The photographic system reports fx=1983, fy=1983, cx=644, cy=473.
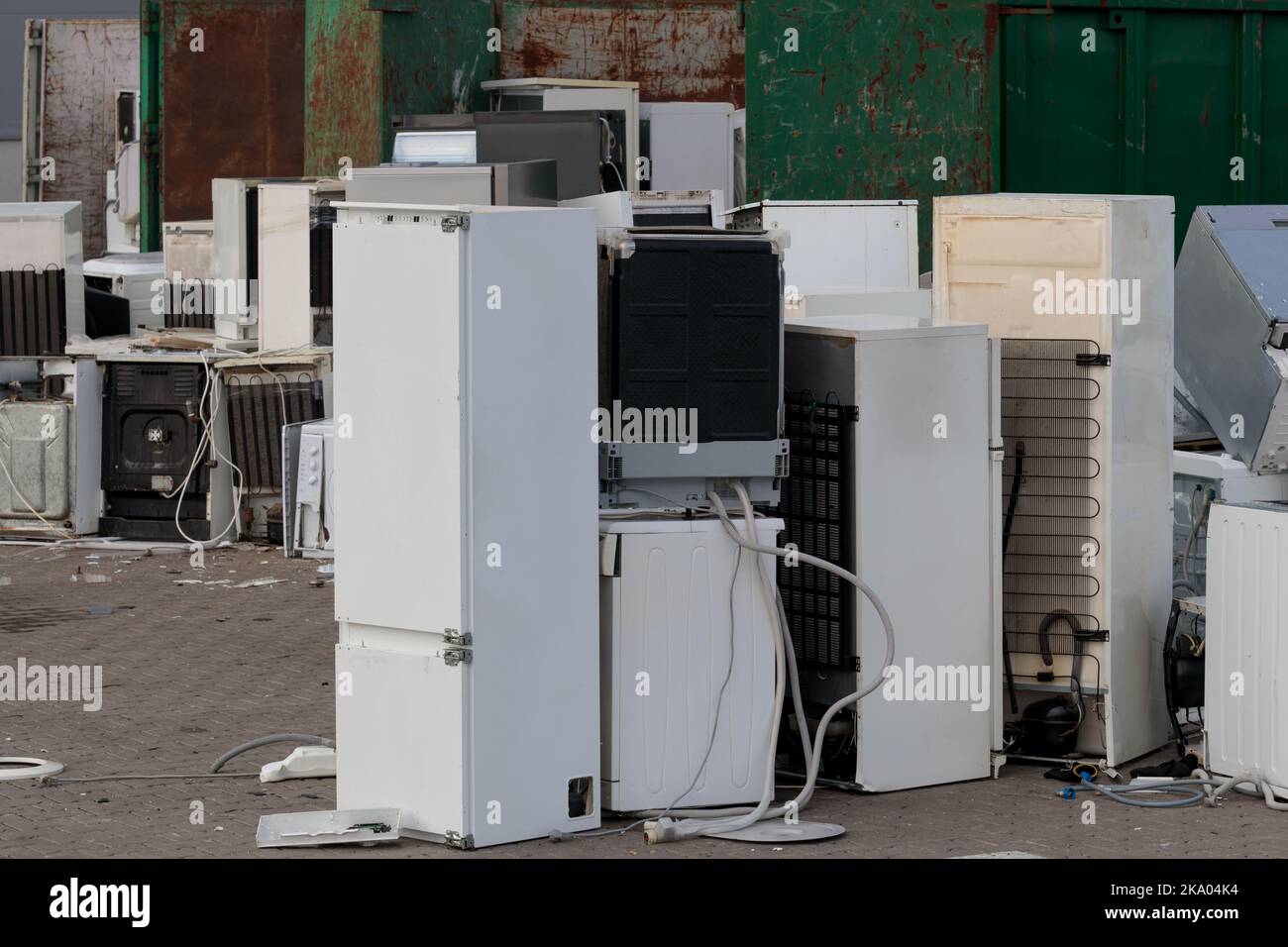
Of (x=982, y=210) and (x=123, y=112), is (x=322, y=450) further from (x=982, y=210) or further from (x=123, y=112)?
(x=123, y=112)

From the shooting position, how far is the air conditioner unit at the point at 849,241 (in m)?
10.8

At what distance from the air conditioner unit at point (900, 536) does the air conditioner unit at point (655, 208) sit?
2.40 ft

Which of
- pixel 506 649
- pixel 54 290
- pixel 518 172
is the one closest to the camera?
pixel 506 649

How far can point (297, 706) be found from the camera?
7727 millimetres

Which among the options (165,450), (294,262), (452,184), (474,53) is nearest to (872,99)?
(474,53)

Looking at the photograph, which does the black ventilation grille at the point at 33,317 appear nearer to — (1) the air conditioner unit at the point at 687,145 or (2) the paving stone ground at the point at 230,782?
(2) the paving stone ground at the point at 230,782

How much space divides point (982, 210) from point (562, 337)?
1.96m

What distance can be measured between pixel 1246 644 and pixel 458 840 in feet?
8.41

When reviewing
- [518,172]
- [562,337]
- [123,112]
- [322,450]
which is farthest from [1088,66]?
[123,112]

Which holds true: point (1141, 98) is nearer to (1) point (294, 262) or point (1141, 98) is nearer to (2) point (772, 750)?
(1) point (294, 262)

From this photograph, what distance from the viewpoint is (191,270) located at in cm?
1266

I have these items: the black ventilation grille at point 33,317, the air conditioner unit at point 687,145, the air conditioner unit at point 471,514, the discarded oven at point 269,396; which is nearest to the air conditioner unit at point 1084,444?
the air conditioner unit at point 471,514

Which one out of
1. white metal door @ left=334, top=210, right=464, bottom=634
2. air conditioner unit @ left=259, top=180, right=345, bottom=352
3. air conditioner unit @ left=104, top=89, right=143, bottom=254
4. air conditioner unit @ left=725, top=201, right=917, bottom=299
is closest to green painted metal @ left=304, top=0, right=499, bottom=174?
air conditioner unit @ left=259, top=180, right=345, bottom=352

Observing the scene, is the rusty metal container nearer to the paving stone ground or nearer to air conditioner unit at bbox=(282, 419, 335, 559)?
air conditioner unit at bbox=(282, 419, 335, 559)
